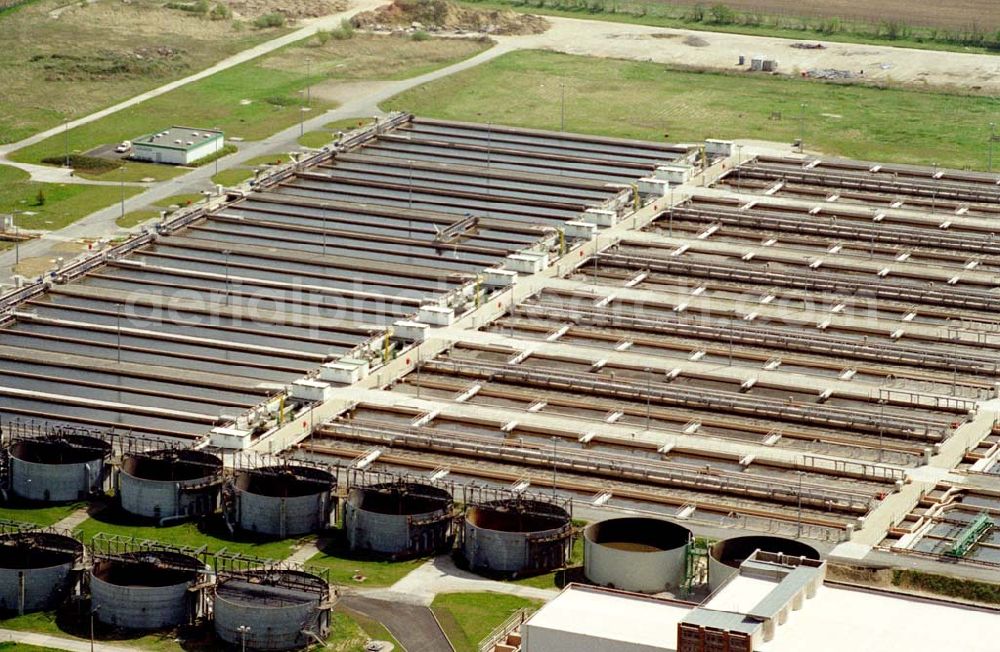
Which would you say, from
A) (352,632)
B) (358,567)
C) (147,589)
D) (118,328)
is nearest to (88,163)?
(118,328)

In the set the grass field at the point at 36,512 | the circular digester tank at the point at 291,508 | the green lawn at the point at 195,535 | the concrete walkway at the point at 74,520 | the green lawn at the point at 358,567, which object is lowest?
the grass field at the point at 36,512

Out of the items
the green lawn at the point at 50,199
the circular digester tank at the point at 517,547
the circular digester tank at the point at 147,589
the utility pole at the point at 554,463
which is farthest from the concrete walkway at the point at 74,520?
the green lawn at the point at 50,199

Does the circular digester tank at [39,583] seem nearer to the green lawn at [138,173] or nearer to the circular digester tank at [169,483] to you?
the circular digester tank at [169,483]

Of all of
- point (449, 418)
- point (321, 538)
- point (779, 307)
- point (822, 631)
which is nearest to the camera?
point (822, 631)

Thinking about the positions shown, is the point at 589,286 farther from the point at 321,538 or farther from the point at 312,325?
the point at 321,538

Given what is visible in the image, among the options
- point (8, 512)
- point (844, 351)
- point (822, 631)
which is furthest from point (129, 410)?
point (822, 631)

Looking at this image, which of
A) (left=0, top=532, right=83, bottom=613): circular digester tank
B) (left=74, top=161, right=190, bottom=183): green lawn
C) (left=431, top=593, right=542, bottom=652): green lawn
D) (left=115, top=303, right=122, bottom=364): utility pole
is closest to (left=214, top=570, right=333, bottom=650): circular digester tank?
(left=431, top=593, right=542, bottom=652): green lawn
